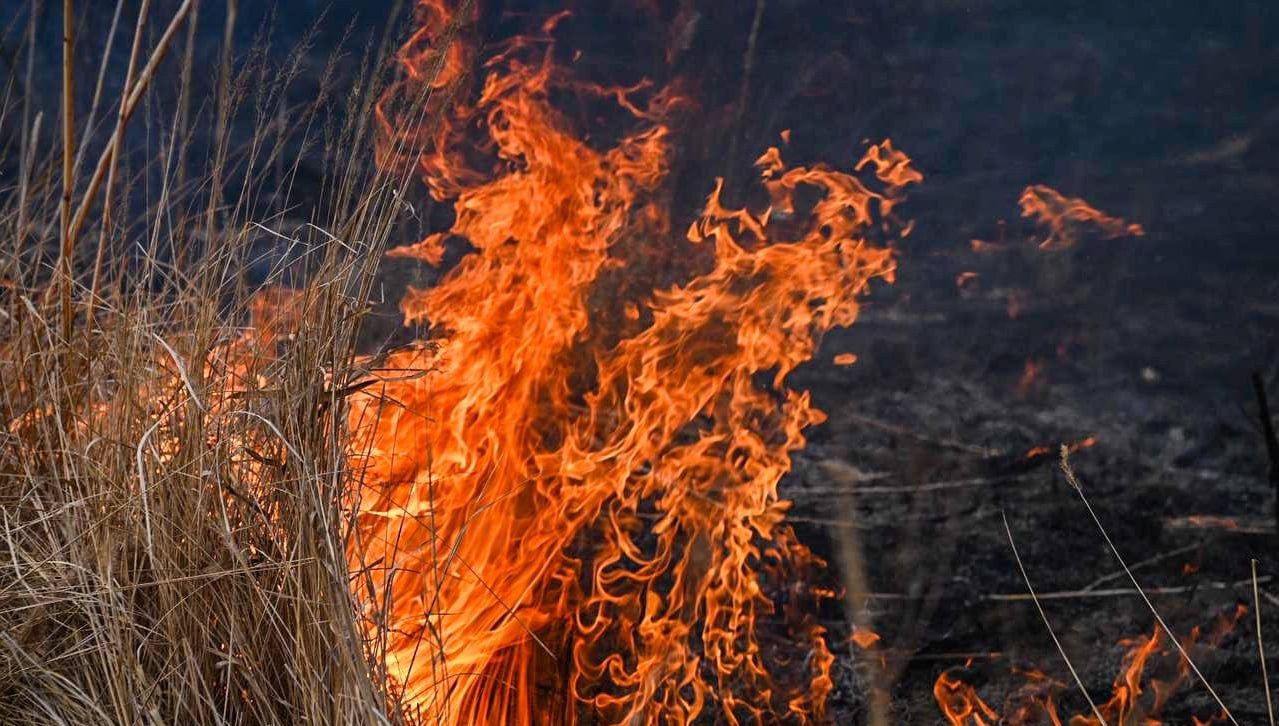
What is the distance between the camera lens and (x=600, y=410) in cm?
239

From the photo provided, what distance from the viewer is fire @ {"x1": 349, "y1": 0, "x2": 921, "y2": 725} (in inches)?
67.9

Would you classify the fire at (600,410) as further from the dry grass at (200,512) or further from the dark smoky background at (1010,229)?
the dry grass at (200,512)

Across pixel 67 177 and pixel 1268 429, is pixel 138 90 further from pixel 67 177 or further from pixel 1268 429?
pixel 1268 429

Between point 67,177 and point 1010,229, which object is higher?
point 67,177

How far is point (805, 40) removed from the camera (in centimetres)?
263

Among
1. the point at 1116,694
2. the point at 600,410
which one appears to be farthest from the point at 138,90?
the point at 1116,694

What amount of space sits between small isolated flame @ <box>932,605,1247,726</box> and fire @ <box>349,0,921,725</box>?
279mm

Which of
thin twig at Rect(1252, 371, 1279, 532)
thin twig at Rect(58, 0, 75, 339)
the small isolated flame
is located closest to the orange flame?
thin twig at Rect(1252, 371, 1279, 532)

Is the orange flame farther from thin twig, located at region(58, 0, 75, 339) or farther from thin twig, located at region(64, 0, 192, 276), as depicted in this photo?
thin twig, located at region(58, 0, 75, 339)

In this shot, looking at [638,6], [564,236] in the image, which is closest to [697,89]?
[638,6]

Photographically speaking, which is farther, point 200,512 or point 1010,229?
point 1010,229

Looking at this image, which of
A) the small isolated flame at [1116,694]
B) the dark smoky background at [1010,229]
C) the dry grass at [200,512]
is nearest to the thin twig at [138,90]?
the dry grass at [200,512]

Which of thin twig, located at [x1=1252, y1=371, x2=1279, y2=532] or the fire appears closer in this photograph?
the fire

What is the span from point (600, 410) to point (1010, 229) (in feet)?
3.94
